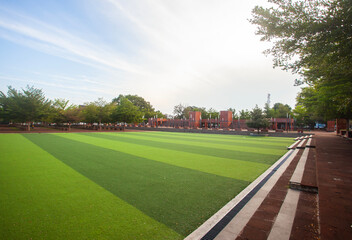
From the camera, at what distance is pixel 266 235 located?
303 cm

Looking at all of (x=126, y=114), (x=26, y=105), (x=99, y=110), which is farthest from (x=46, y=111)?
(x=126, y=114)

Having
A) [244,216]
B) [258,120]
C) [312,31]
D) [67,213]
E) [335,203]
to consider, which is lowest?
[67,213]

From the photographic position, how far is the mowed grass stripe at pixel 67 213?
3158 mm

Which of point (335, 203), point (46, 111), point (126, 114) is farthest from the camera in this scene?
point (126, 114)

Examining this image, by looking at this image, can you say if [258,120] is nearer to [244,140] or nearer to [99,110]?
[244,140]

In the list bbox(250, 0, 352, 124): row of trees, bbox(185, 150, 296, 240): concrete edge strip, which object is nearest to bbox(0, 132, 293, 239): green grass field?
bbox(185, 150, 296, 240): concrete edge strip

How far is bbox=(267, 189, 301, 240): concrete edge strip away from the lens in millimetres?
3031

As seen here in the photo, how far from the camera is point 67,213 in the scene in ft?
12.6

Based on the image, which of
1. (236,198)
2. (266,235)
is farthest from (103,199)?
(266,235)

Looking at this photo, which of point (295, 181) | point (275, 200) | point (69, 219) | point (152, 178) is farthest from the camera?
point (152, 178)

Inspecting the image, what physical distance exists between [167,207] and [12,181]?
5.26 meters

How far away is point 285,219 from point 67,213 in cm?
448

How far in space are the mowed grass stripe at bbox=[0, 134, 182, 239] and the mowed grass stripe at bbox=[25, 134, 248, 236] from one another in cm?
29

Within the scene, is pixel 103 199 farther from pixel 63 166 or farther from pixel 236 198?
pixel 63 166
